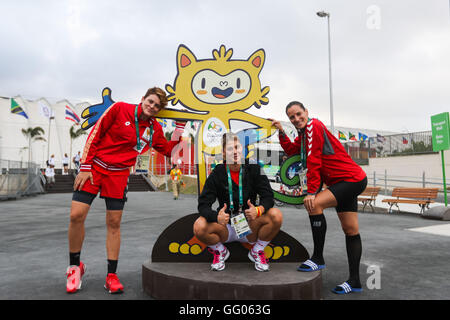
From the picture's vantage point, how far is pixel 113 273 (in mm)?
2939

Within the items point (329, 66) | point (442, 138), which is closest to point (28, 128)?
point (329, 66)

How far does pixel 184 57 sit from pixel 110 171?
1.61 m

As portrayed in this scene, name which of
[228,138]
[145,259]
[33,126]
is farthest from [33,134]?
[228,138]

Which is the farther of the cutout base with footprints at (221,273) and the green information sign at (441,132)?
the green information sign at (441,132)

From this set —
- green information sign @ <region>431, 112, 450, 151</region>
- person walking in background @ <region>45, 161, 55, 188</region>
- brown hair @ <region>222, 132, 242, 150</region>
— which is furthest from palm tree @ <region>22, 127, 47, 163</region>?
brown hair @ <region>222, 132, 242, 150</region>

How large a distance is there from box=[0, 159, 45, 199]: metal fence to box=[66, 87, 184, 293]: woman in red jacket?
1415 cm

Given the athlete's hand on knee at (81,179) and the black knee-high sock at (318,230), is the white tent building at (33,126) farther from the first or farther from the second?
the black knee-high sock at (318,230)

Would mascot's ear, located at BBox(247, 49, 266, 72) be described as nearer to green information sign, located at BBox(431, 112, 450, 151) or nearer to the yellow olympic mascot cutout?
the yellow olympic mascot cutout

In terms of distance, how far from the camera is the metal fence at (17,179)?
574 inches

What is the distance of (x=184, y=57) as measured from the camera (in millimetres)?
3701

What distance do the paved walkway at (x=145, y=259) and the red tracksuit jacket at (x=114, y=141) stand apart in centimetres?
116

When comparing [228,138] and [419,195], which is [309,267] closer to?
[228,138]

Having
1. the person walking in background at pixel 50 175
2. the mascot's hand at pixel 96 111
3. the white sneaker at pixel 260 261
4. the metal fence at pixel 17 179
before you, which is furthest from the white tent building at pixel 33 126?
the white sneaker at pixel 260 261

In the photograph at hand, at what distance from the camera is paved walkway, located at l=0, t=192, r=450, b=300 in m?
2.98
